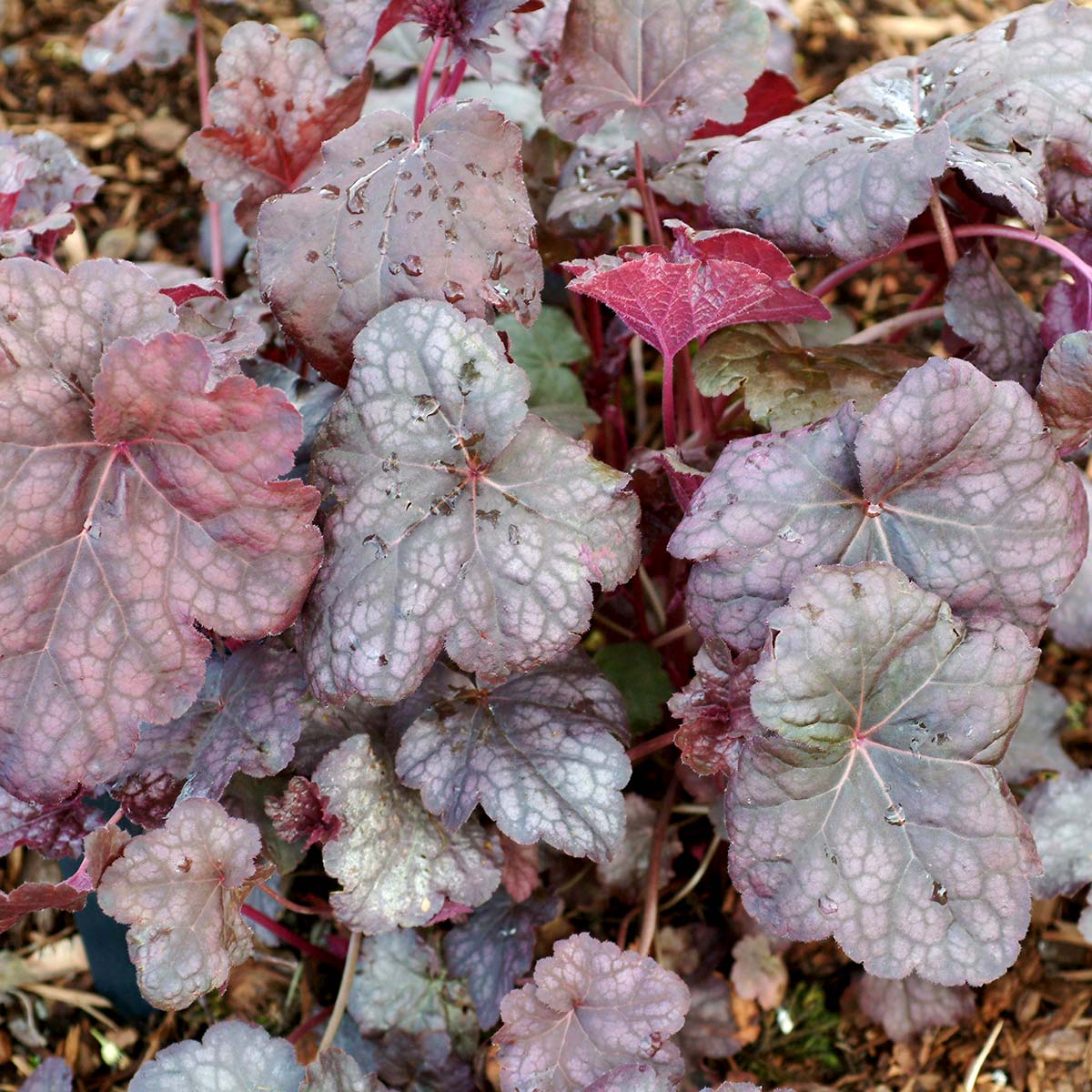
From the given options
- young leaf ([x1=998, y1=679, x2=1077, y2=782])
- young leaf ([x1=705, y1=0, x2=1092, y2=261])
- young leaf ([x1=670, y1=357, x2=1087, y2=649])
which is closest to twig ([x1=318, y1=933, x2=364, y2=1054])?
young leaf ([x1=670, y1=357, x2=1087, y2=649])

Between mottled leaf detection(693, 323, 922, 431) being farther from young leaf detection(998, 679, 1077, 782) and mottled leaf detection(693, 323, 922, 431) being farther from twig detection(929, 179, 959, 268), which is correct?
young leaf detection(998, 679, 1077, 782)

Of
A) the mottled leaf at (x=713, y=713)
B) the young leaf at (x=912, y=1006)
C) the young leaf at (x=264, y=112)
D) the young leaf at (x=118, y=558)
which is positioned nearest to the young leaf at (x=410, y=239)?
the young leaf at (x=118, y=558)

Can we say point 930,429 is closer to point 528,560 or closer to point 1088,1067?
point 528,560

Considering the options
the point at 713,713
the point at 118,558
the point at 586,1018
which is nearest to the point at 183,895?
the point at 118,558

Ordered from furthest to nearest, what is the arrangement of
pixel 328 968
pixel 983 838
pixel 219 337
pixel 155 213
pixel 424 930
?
1. pixel 155 213
2. pixel 328 968
3. pixel 424 930
4. pixel 219 337
5. pixel 983 838

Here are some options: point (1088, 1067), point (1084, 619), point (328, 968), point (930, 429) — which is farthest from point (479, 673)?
point (1088, 1067)

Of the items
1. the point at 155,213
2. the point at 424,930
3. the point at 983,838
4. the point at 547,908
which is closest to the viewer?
the point at 983,838

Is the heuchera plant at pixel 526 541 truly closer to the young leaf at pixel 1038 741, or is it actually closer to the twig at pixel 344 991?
the twig at pixel 344 991
